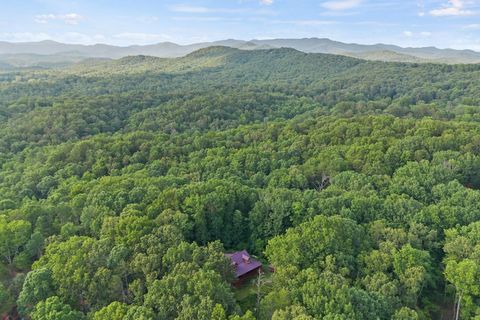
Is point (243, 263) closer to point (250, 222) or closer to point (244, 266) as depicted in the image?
point (244, 266)

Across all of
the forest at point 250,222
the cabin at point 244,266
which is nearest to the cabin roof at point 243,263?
the cabin at point 244,266

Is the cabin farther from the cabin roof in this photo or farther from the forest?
the forest

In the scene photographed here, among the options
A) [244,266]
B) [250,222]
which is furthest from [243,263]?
[250,222]

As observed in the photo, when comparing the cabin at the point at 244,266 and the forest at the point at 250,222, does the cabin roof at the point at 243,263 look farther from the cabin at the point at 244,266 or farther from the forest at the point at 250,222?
the forest at the point at 250,222

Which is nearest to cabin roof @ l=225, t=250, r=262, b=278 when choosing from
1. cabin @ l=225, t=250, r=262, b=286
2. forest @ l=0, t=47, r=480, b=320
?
cabin @ l=225, t=250, r=262, b=286

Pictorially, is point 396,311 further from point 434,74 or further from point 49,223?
point 434,74

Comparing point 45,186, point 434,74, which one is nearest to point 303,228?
point 45,186
